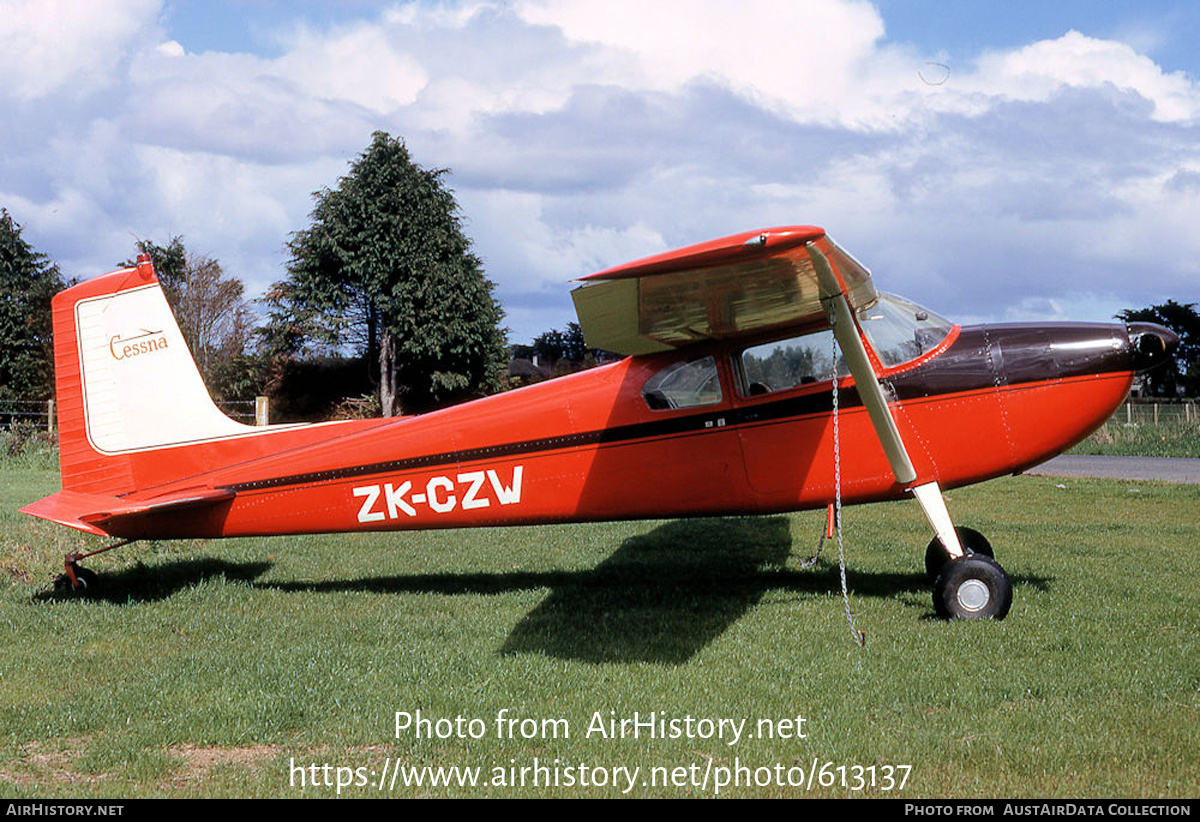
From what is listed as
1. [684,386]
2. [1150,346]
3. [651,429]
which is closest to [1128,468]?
[1150,346]

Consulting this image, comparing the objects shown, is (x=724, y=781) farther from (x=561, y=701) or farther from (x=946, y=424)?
(x=946, y=424)

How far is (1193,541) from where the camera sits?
32.1ft

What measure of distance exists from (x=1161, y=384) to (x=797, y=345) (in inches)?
2114

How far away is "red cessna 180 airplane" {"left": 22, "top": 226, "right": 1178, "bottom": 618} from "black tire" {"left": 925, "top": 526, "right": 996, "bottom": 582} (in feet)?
0.06

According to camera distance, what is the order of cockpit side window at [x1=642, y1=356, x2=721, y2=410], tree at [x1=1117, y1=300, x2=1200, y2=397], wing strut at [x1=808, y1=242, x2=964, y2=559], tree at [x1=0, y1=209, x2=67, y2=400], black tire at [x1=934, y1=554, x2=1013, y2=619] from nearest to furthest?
wing strut at [x1=808, y1=242, x2=964, y2=559] < black tire at [x1=934, y1=554, x2=1013, y2=619] < cockpit side window at [x1=642, y1=356, x2=721, y2=410] < tree at [x1=0, y1=209, x2=67, y2=400] < tree at [x1=1117, y1=300, x2=1200, y2=397]

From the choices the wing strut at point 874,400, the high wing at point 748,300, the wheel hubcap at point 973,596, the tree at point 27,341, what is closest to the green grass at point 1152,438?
the wing strut at point 874,400

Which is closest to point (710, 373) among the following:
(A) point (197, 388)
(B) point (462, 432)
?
(B) point (462, 432)

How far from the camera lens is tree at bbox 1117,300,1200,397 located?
163 feet

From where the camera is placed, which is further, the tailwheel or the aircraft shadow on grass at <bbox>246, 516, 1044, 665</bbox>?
the tailwheel

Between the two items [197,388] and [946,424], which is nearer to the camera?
[946,424]

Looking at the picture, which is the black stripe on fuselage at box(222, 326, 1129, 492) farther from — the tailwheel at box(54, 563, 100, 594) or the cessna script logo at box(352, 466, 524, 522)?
the tailwheel at box(54, 563, 100, 594)

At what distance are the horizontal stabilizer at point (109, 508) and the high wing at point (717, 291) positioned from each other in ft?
11.2

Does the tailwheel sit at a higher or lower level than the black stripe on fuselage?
lower

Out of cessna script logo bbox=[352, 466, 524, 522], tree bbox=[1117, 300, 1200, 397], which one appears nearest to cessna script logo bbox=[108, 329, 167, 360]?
cessna script logo bbox=[352, 466, 524, 522]
